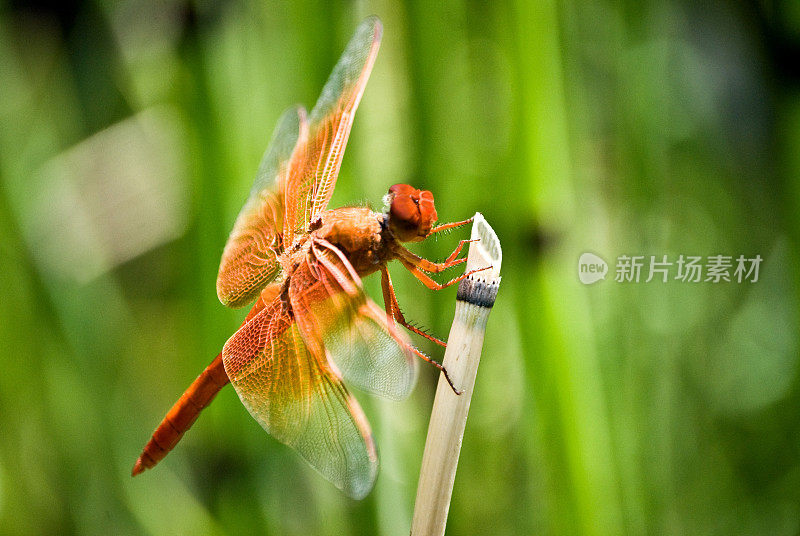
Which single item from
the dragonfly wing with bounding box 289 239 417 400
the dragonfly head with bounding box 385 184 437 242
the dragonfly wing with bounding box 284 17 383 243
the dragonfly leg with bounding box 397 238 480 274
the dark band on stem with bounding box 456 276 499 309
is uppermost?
the dragonfly wing with bounding box 284 17 383 243

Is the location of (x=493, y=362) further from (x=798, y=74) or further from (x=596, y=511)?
(x=798, y=74)

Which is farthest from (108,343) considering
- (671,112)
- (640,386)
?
(671,112)

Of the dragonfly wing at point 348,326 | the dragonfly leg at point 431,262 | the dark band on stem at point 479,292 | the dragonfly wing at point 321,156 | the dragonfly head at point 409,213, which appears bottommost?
the dragonfly wing at point 348,326

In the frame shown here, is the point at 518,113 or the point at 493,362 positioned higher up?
the point at 518,113

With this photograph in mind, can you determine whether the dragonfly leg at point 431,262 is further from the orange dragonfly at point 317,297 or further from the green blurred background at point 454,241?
the green blurred background at point 454,241

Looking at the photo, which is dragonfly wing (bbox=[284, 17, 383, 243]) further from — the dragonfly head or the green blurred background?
the green blurred background

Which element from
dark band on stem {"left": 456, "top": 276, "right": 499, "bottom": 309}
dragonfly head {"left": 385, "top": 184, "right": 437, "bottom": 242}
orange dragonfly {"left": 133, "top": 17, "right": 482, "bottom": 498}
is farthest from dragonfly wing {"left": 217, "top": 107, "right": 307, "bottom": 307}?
dark band on stem {"left": 456, "top": 276, "right": 499, "bottom": 309}

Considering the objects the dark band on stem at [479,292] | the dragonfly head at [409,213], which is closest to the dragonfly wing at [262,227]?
the dragonfly head at [409,213]
